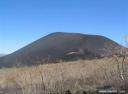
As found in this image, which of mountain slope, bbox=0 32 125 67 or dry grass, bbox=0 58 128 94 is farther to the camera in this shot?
mountain slope, bbox=0 32 125 67

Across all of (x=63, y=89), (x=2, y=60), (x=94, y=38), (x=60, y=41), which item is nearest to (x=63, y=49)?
(x=60, y=41)

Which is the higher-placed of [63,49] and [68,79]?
[63,49]

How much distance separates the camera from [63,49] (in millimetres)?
26969

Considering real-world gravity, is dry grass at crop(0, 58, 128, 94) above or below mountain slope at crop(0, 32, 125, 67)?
below

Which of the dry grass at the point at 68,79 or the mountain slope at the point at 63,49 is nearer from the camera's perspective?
the dry grass at the point at 68,79

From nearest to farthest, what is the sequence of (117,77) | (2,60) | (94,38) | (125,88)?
(125,88) < (117,77) < (94,38) < (2,60)

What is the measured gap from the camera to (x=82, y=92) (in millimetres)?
15773

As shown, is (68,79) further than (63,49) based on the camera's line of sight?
No

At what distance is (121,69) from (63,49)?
35.2ft

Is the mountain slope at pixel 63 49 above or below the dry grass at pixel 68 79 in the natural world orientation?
above

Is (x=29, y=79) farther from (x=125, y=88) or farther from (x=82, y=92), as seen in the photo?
(x=125, y=88)

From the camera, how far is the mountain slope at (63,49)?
26.1 metres

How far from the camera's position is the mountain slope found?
85.5 ft

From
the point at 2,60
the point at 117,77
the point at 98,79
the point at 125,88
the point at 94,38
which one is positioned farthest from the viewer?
the point at 2,60
